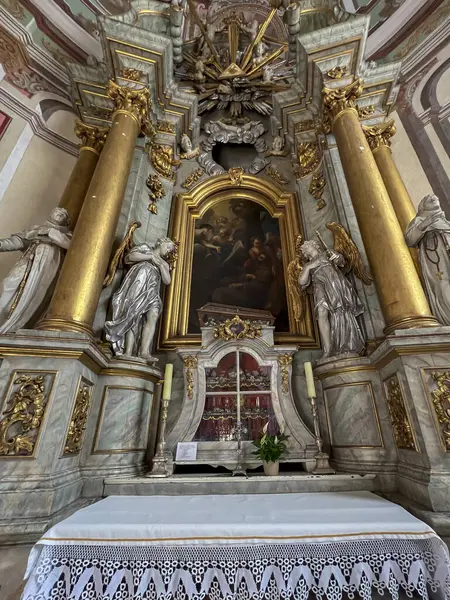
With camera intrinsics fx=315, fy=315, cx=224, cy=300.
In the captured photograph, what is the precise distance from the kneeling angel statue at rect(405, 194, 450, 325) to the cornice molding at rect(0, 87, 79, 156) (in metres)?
5.58

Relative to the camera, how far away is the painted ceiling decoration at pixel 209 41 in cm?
554

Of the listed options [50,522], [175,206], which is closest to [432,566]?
[50,522]

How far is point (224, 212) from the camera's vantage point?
5480 mm

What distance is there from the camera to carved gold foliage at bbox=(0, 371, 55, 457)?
2.26 metres

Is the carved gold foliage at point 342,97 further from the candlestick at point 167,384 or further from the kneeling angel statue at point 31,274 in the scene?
the candlestick at point 167,384

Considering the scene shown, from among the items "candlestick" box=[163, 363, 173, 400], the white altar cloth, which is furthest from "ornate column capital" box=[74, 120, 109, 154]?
the white altar cloth

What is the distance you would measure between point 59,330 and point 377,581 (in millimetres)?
2747

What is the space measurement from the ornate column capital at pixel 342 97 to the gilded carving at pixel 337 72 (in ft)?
0.91

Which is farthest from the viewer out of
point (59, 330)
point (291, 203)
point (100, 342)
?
point (291, 203)

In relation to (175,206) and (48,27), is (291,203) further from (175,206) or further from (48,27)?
(48,27)

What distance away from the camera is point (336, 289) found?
12.0 feet

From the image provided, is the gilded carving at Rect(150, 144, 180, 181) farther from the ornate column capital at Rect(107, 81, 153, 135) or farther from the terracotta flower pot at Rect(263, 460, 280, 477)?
the terracotta flower pot at Rect(263, 460, 280, 477)

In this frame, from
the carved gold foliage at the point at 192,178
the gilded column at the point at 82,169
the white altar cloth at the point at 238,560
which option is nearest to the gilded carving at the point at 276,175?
the carved gold foliage at the point at 192,178

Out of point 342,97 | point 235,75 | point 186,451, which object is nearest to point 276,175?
point 342,97
